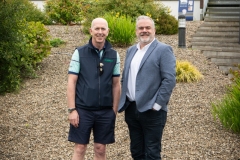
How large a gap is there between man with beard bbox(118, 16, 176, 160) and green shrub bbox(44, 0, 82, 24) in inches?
438

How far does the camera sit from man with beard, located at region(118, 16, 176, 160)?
194 inches

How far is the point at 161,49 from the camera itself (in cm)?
497

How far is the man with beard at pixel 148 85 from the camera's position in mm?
4922

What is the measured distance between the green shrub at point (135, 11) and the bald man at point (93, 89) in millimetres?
8294

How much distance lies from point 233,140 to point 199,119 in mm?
889

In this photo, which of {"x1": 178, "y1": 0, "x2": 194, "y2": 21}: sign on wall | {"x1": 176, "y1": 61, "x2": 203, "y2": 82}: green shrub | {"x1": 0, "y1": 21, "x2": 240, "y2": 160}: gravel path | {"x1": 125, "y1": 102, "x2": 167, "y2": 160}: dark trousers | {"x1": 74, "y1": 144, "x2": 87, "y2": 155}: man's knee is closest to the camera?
{"x1": 125, "y1": 102, "x2": 167, "y2": 160}: dark trousers

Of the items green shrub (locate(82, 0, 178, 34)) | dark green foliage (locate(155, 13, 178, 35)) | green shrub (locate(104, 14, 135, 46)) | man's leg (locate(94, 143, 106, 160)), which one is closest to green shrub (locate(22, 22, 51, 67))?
green shrub (locate(104, 14, 135, 46))

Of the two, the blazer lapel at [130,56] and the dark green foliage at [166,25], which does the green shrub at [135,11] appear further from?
the blazer lapel at [130,56]

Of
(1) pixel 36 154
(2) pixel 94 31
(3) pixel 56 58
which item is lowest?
(1) pixel 36 154

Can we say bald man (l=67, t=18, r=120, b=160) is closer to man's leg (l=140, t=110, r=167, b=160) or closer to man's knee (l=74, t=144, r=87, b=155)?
man's knee (l=74, t=144, r=87, b=155)

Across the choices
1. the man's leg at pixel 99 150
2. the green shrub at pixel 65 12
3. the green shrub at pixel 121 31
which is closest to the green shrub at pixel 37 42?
the green shrub at pixel 121 31

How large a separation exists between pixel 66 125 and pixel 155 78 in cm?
312

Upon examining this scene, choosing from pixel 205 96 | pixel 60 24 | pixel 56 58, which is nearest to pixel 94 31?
pixel 205 96

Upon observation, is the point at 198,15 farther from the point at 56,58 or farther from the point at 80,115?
the point at 80,115
